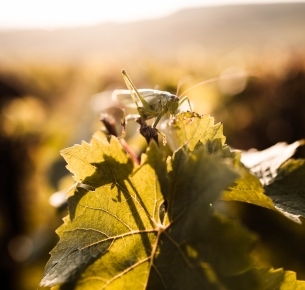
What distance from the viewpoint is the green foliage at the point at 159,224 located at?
1.91 ft

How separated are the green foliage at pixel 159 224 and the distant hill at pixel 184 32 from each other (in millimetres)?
22764

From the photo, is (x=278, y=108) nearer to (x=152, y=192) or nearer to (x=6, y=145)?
(x=6, y=145)

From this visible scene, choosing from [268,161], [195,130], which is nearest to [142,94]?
[195,130]

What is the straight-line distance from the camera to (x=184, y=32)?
99.5 ft

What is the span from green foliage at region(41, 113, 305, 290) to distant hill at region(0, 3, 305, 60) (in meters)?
22.8

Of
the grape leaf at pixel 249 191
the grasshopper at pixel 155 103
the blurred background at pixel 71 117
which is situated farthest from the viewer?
the blurred background at pixel 71 117

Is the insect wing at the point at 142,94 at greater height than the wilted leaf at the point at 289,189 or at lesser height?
greater

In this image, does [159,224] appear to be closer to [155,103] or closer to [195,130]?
[195,130]

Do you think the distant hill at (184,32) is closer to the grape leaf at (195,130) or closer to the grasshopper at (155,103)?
the grasshopper at (155,103)

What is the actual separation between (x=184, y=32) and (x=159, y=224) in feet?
100

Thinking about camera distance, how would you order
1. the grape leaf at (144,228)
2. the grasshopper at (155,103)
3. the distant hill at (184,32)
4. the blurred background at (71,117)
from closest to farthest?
the grape leaf at (144,228) → the grasshopper at (155,103) → the blurred background at (71,117) → the distant hill at (184,32)

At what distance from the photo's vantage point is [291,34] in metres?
26.6

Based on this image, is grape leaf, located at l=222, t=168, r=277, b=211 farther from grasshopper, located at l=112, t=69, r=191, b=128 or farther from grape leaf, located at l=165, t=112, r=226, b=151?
grasshopper, located at l=112, t=69, r=191, b=128

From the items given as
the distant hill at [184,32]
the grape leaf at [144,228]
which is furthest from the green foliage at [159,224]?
the distant hill at [184,32]
